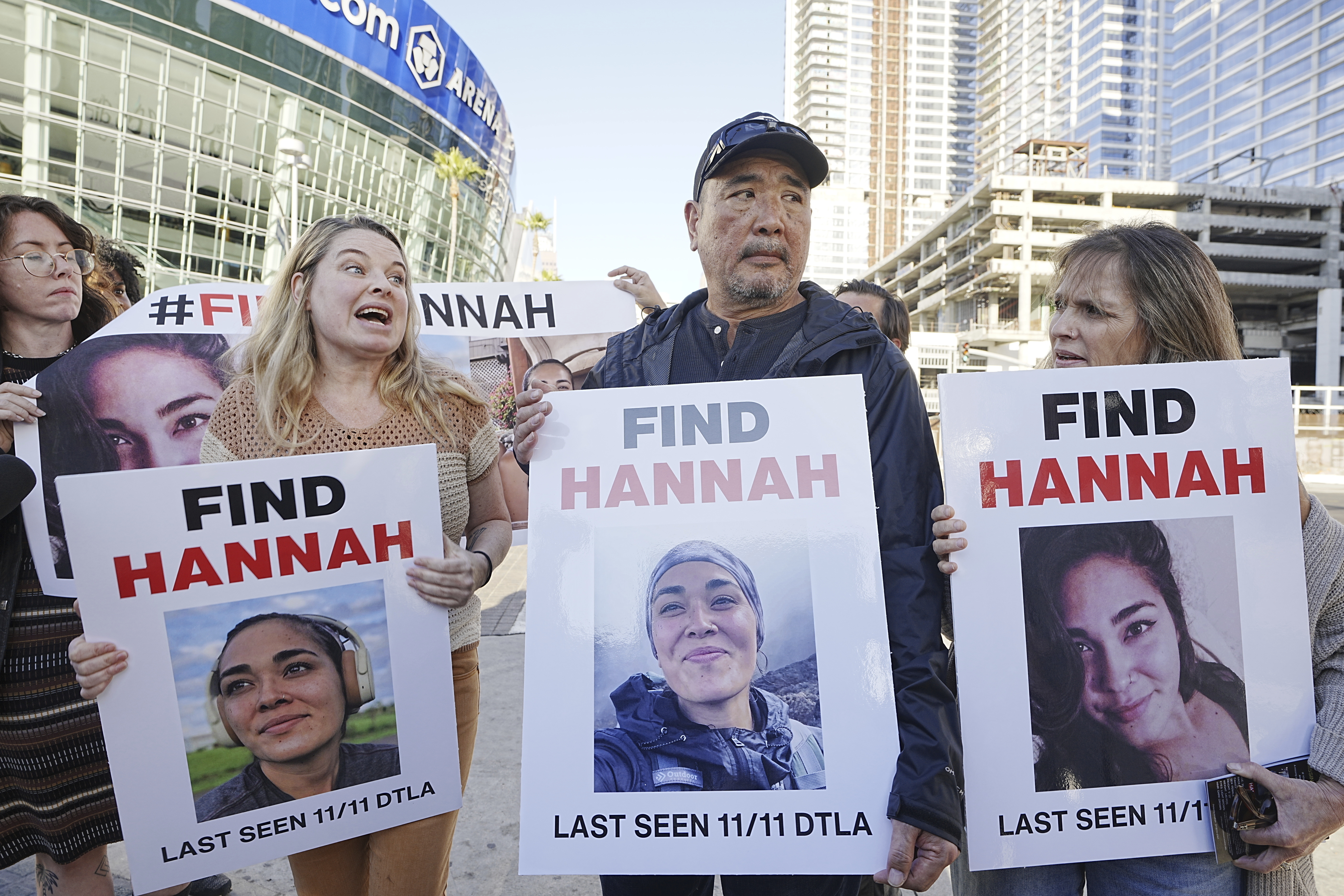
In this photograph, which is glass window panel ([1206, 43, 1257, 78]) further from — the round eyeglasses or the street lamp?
the round eyeglasses

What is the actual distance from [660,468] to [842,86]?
14795 cm

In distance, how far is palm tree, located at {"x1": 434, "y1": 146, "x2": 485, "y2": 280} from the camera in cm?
3334

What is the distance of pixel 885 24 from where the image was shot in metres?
131

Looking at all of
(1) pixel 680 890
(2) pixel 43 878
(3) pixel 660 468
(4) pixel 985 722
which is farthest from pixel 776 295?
(2) pixel 43 878

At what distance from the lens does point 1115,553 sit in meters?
1.57

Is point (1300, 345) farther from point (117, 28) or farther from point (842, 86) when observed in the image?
point (842, 86)

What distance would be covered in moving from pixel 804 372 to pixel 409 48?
33.8 meters

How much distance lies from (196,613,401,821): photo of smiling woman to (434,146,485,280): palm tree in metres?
34.4

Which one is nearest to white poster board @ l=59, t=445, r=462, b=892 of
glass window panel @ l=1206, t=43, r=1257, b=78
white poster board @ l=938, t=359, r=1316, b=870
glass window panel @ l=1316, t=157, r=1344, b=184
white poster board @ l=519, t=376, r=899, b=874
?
white poster board @ l=519, t=376, r=899, b=874

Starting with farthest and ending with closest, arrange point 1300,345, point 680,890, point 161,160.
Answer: point 1300,345 < point 161,160 < point 680,890

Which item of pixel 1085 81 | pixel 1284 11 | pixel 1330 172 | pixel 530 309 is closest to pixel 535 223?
pixel 530 309

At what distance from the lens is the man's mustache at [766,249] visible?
1964mm

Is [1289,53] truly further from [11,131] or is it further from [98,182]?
[11,131]

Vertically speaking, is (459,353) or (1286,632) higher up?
(459,353)
